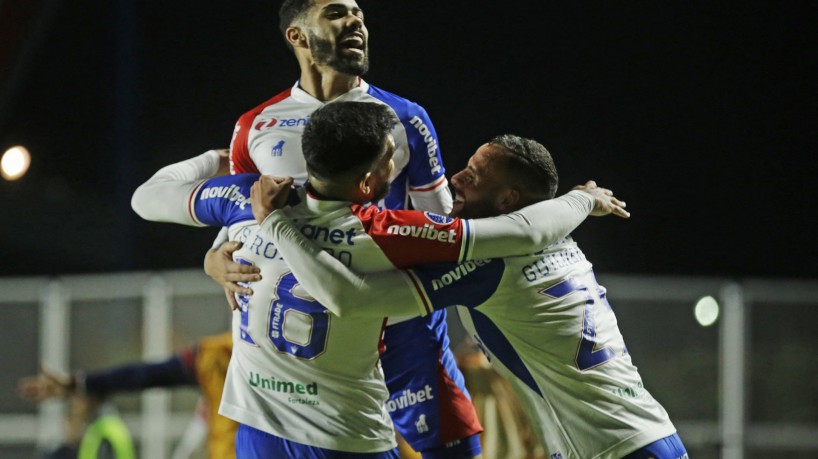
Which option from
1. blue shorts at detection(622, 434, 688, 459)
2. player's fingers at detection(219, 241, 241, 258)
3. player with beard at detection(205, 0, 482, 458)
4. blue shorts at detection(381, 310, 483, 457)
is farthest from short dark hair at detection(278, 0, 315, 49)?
blue shorts at detection(622, 434, 688, 459)

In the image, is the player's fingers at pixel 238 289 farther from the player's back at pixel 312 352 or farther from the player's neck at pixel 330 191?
the player's neck at pixel 330 191

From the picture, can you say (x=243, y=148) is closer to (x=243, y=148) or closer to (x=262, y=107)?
(x=243, y=148)

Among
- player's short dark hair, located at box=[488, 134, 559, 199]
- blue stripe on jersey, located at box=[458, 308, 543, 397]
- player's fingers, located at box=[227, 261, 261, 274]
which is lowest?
blue stripe on jersey, located at box=[458, 308, 543, 397]

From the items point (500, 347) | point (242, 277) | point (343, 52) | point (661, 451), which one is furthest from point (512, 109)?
point (242, 277)

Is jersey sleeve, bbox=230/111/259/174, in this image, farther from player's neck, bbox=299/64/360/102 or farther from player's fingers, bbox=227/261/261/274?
player's fingers, bbox=227/261/261/274

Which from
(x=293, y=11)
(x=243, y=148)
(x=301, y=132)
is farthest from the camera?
(x=293, y=11)

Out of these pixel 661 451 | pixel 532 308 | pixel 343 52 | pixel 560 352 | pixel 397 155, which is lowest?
pixel 661 451

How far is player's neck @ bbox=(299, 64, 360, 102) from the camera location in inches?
114

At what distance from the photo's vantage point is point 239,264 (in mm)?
2500

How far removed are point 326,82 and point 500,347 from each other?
3.08ft

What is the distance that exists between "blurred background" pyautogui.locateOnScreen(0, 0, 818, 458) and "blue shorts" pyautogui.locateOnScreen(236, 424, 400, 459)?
8117 millimetres

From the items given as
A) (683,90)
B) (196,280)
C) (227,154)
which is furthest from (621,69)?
(227,154)

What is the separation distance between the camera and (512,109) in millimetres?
11781

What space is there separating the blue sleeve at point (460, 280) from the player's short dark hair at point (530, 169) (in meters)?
0.33
